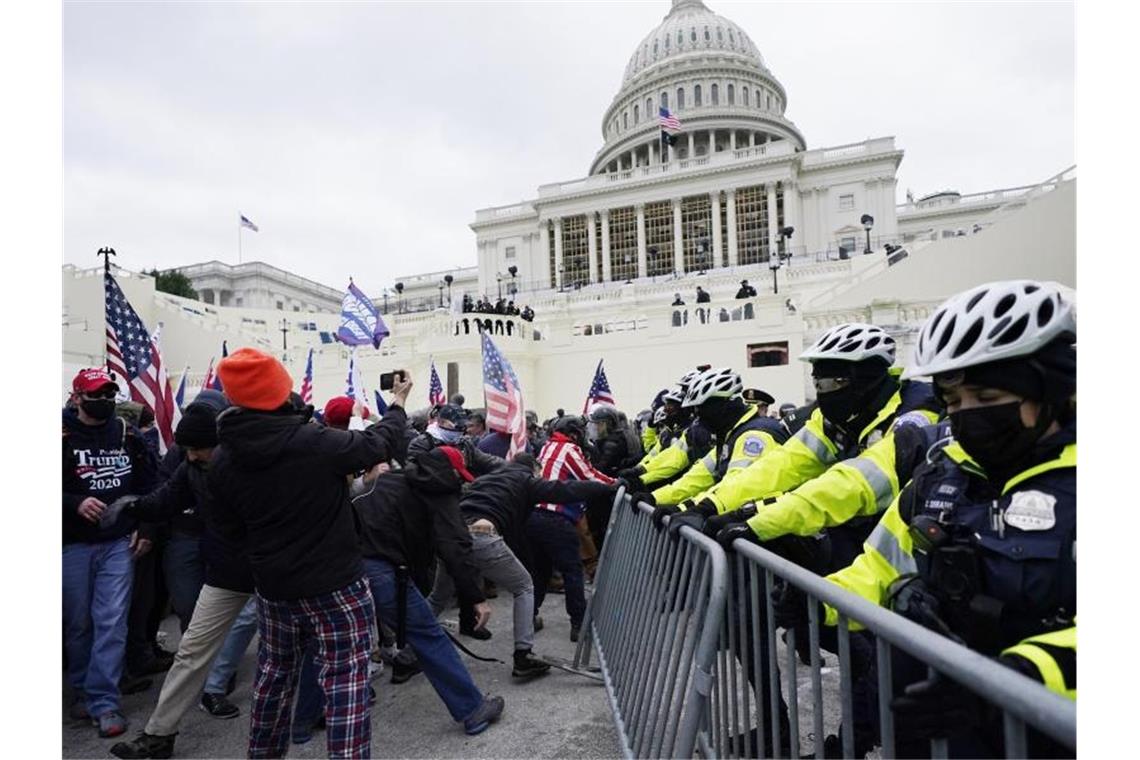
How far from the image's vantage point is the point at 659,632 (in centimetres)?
321

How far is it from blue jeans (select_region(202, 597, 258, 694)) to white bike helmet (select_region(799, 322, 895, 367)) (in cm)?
378

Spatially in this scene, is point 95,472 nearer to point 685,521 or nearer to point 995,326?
point 685,521

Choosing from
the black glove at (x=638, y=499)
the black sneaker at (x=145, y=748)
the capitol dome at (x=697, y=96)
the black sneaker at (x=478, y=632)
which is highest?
the capitol dome at (x=697, y=96)

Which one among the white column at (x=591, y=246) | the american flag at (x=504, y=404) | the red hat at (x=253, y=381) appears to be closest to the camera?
the red hat at (x=253, y=381)

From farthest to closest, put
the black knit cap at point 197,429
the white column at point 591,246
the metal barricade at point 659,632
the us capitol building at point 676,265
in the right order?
the white column at point 591,246
the us capitol building at point 676,265
the black knit cap at point 197,429
the metal barricade at point 659,632

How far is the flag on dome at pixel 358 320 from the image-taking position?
537 inches

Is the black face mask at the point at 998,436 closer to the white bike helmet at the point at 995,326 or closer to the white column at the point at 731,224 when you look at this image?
the white bike helmet at the point at 995,326

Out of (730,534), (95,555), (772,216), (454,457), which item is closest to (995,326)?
(730,534)

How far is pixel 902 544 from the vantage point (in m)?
2.16

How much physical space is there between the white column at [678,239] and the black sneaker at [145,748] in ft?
193

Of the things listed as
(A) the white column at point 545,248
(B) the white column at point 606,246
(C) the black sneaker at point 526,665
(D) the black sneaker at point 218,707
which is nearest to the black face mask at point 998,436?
(C) the black sneaker at point 526,665

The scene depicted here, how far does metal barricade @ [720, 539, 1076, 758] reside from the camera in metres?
1.15

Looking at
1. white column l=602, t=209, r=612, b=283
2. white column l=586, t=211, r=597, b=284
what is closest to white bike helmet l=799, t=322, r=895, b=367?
white column l=586, t=211, r=597, b=284

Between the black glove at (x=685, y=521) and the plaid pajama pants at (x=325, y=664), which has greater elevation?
the black glove at (x=685, y=521)
